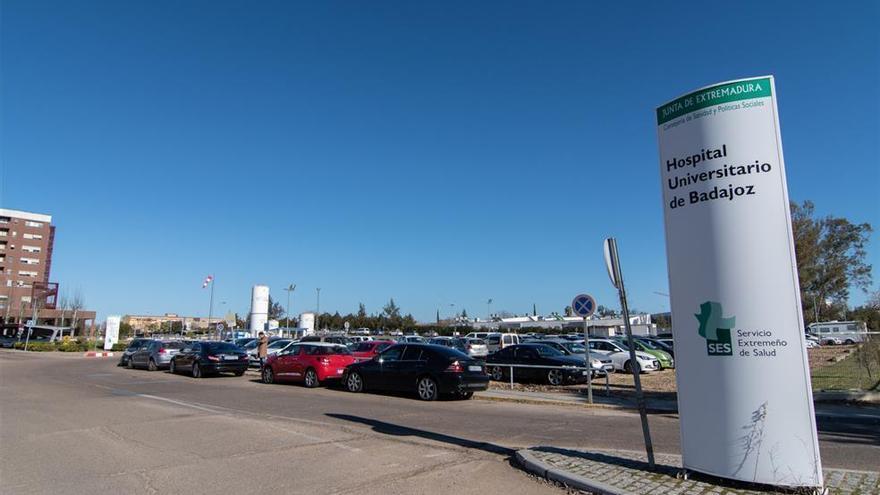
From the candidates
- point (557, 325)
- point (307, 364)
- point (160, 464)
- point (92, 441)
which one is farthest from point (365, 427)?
point (557, 325)

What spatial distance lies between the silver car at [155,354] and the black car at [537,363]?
15.9 metres

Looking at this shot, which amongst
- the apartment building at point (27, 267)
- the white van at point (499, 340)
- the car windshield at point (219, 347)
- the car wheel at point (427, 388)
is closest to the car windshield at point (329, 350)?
the car wheel at point (427, 388)

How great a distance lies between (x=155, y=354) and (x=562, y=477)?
2551cm

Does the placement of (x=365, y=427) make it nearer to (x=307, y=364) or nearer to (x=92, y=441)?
(x=92, y=441)

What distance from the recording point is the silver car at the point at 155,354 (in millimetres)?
26781

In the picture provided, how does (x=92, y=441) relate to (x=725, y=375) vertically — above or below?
below

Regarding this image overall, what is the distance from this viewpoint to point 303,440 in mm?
8969

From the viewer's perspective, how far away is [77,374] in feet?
79.2

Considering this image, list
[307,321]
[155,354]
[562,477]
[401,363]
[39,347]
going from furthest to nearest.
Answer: [307,321] → [39,347] → [155,354] → [401,363] → [562,477]

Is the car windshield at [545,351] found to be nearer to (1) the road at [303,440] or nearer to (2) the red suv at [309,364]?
(1) the road at [303,440]

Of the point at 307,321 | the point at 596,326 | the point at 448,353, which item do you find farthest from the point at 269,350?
the point at 596,326

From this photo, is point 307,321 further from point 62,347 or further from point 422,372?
point 422,372

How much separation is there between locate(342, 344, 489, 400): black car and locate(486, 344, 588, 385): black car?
159 inches

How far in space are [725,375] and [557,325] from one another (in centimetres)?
9586
